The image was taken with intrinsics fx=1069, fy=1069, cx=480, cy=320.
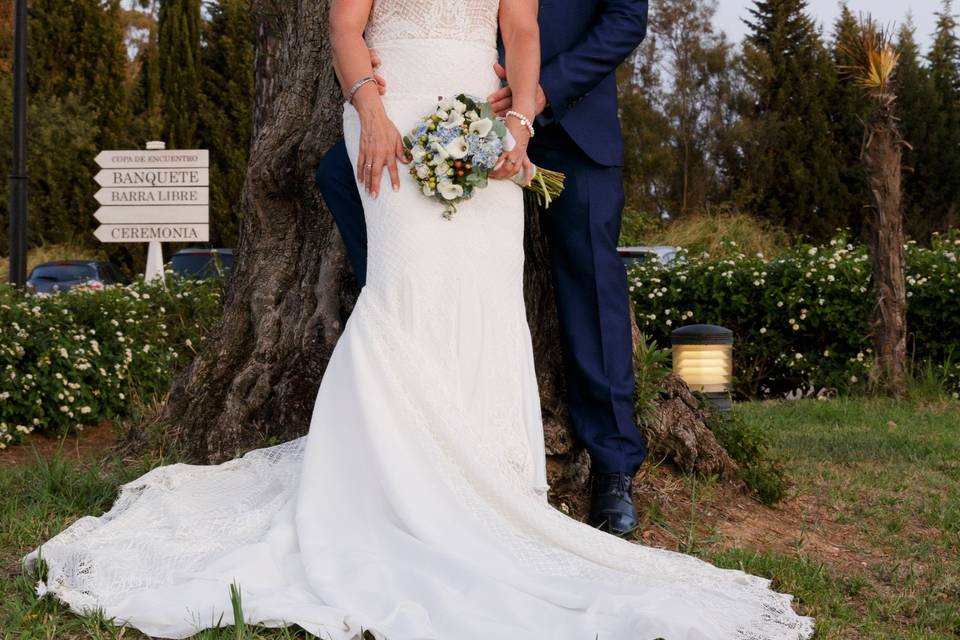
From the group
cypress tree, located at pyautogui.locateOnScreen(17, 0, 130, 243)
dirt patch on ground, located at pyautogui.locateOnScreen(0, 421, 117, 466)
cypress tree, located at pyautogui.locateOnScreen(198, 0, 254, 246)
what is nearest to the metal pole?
dirt patch on ground, located at pyautogui.locateOnScreen(0, 421, 117, 466)

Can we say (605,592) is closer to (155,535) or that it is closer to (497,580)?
(497,580)

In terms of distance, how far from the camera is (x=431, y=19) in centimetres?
323

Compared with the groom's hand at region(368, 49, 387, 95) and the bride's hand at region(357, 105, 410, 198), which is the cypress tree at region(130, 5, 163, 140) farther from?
the bride's hand at region(357, 105, 410, 198)

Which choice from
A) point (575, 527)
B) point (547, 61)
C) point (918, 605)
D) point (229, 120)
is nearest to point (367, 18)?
point (547, 61)

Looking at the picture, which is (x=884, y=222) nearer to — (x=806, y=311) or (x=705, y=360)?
(x=806, y=311)

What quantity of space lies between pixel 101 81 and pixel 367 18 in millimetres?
25809

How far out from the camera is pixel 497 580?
104 inches

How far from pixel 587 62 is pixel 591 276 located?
69cm

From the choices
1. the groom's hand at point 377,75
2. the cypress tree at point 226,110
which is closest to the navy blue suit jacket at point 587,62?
the groom's hand at point 377,75

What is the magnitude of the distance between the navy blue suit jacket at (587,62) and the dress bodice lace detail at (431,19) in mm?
264

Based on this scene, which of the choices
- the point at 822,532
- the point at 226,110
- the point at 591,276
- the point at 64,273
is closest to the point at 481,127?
the point at 591,276

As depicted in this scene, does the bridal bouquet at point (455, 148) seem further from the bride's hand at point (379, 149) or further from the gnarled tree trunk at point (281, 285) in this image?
the gnarled tree trunk at point (281, 285)

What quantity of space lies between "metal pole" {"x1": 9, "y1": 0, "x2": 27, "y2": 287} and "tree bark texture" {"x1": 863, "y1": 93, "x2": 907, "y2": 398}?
7.48 meters

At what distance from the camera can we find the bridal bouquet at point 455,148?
9.83ft
